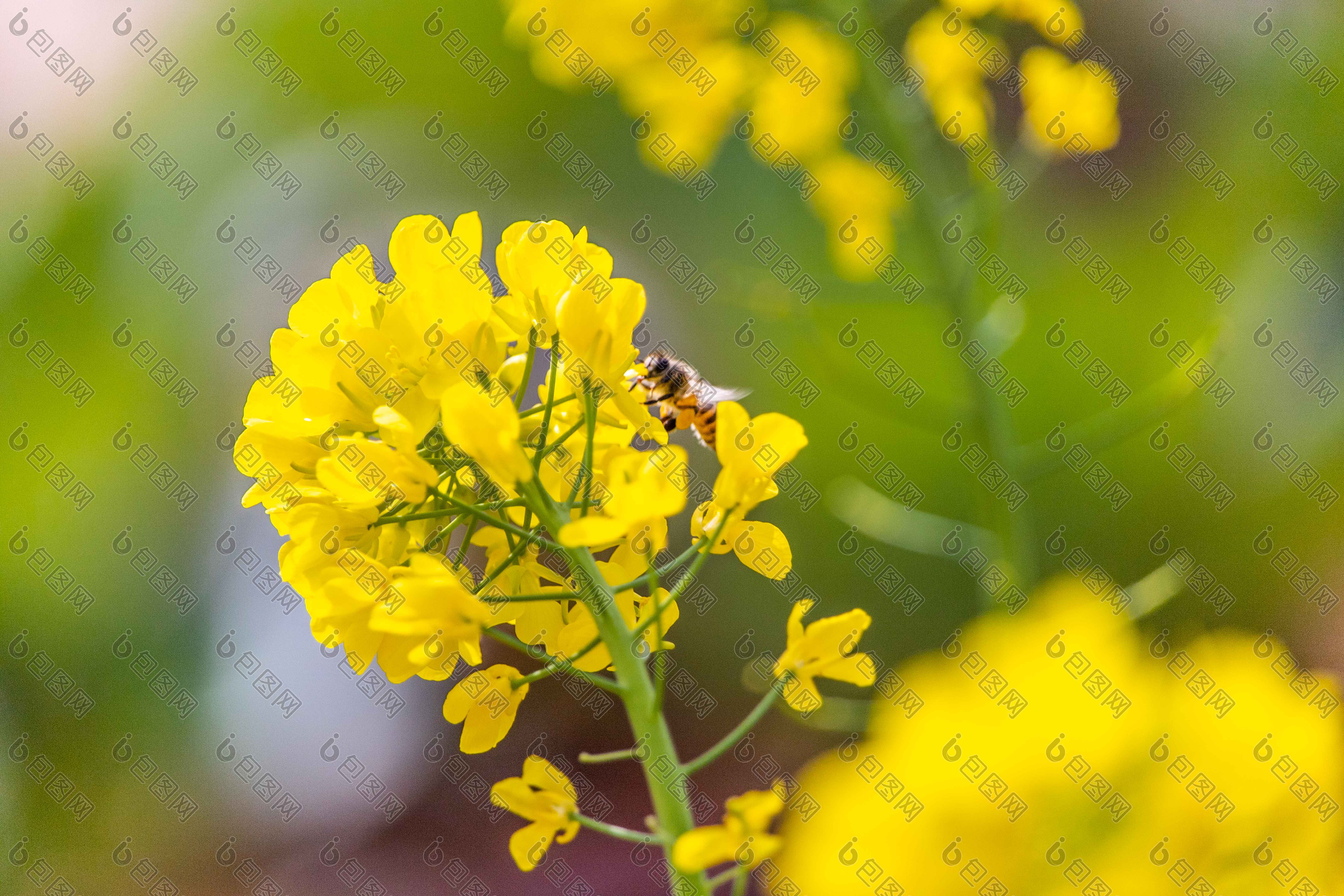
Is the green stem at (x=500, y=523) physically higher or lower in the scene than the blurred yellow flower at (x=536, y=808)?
higher

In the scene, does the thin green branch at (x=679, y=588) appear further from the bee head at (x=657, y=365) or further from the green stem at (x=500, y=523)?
the bee head at (x=657, y=365)

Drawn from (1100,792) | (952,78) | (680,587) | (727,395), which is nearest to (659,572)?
(680,587)

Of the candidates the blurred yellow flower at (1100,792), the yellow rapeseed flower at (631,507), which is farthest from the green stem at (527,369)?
the blurred yellow flower at (1100,792)

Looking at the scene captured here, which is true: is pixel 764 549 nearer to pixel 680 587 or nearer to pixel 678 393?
pixel 680 587

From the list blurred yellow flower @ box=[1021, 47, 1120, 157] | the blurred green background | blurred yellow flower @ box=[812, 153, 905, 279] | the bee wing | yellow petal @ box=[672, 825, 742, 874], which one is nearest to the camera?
yellow petal @ box=[672, 825, 742, 874]

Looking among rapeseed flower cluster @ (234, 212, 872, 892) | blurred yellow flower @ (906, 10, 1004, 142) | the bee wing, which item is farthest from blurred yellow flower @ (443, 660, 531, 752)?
blurred yellow flower @ (906, 10, 1004, 142)

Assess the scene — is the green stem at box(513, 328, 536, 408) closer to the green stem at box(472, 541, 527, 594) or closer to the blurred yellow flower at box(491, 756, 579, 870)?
the green stem at box(472, 541, 527, 594)

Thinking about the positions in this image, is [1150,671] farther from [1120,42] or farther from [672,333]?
[1120,42]
